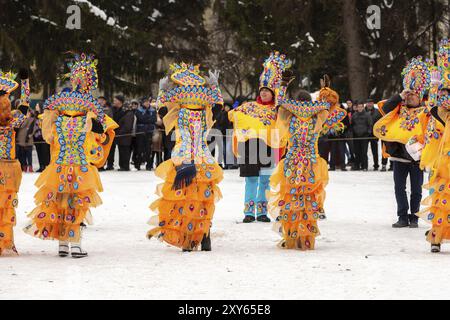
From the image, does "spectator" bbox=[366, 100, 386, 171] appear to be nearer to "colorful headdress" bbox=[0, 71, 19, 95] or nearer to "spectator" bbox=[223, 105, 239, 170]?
"spectator" bbox=[223, 105, 239, 170]

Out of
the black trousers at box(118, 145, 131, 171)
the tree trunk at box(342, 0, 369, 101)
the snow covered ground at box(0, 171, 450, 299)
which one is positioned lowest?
the snow covered ground at box(0, 171, 450, 299)

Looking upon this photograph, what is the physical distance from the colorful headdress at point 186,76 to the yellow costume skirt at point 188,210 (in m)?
0.89

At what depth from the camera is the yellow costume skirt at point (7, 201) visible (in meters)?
10.9

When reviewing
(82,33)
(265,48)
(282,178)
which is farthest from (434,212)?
(265,48)

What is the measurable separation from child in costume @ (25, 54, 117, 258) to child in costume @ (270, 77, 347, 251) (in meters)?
1.98

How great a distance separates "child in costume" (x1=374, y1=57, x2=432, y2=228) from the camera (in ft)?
41.7

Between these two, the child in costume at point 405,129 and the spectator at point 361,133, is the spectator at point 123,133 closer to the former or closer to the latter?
the spectator at point 361,133

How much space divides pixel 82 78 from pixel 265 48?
2803cm

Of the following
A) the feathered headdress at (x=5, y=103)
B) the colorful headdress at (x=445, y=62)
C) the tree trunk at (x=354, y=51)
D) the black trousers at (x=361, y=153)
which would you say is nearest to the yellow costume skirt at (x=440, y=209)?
the colorful headdress at (x=445, y=62)

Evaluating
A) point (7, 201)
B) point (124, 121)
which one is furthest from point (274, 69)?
point (124, 121)

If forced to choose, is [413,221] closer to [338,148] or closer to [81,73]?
[81,73]

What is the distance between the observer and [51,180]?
10.8 m

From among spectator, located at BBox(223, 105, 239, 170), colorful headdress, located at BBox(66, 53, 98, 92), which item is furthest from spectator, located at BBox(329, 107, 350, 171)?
colorful headdress, located at BBox(66, 53, 98, 92)

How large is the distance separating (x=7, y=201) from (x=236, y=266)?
2618 mm
